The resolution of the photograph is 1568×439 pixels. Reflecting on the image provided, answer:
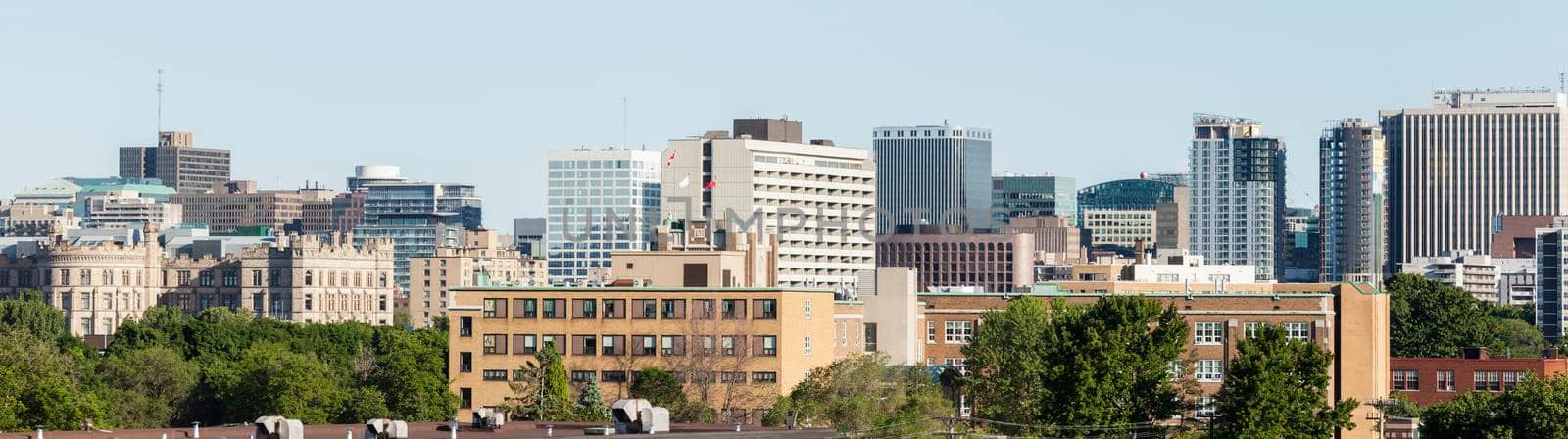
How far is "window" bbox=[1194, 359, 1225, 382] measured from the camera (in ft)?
607

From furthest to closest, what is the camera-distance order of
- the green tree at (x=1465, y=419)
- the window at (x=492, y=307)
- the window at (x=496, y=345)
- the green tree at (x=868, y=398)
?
the window at (x=492, y=307)
the window at (x=496, y=345)
the green tree at (x=1465, y=419)
the green tree at (x=868, y=398)

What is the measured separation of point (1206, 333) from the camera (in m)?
188

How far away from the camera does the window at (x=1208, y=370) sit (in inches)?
7279

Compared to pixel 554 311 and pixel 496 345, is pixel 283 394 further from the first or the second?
pixel 554 311

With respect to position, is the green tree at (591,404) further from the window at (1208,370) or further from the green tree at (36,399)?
the window at (1208,370)

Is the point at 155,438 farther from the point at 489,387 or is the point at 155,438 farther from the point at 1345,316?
the point at 1345,316

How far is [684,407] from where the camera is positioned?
164 meters

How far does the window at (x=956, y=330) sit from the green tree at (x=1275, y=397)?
166 feet

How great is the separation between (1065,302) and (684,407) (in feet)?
102

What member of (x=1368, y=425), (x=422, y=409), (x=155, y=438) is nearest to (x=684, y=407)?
(x=422, y=409)

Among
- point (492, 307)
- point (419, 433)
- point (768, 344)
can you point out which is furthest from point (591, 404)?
point (419, 433)

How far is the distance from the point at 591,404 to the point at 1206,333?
45189 millimetres

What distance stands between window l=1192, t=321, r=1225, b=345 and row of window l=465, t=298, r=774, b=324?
31403 millimetres

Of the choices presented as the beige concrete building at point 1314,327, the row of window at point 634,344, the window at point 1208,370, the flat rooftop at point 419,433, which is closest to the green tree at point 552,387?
the row of window at point 634,344
